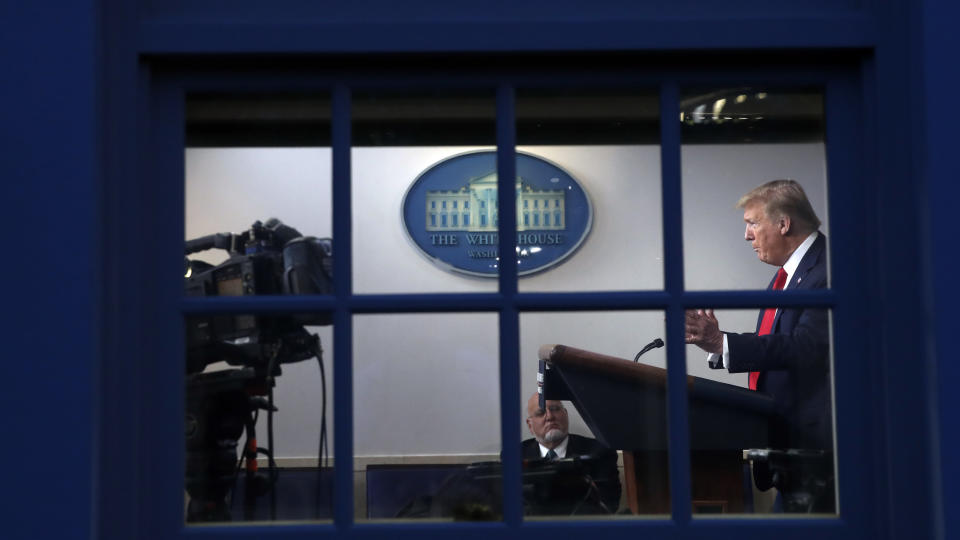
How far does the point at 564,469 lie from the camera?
2168 mm

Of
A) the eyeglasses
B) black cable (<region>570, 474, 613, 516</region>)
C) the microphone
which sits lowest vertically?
black cable (<region>570, 474, 613, 516</region>)

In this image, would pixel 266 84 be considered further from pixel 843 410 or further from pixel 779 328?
pixel 843 410

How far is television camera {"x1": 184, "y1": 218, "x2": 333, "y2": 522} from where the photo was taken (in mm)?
2143

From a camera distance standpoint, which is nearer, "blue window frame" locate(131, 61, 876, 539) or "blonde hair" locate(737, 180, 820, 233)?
"blue window frame" locate(131, 61, 876, 539)

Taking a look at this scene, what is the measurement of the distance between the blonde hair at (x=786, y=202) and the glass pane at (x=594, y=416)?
1.15 ft

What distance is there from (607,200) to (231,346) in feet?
2.71

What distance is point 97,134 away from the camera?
2.00m

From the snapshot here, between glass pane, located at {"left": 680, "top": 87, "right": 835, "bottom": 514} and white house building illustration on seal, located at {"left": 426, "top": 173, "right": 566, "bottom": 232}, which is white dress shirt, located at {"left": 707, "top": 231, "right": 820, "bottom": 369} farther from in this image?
white house building illustration on seal, located at {"left": 426, "top": 173, "right": 566, "bottom": 232}

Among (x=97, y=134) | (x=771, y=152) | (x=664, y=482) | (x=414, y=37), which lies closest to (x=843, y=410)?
(x=664, y=482)

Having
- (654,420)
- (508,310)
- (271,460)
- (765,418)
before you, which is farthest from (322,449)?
(765,418)

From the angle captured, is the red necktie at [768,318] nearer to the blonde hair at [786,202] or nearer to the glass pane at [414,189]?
the blonde hair at [786,202]

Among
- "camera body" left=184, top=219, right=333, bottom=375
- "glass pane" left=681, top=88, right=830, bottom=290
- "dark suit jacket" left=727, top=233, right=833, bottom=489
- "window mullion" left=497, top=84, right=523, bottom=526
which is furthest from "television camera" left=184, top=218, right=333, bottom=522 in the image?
"dark suit jacket" left=727, top=233, right=833, bottom=489

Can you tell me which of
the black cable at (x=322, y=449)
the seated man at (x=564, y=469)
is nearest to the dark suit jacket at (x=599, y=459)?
the seated man at (x=564, y=469)

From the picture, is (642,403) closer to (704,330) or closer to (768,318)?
(704,330)
